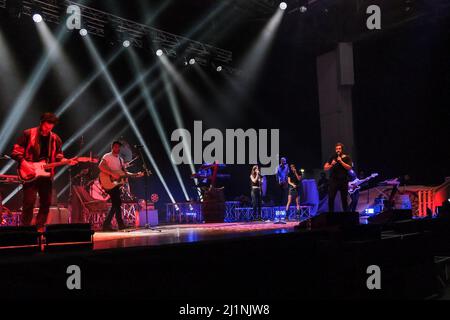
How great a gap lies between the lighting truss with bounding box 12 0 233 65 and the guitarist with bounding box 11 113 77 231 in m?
6.36

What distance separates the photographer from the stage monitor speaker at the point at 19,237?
349cm

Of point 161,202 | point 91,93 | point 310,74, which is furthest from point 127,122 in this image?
point 310,74

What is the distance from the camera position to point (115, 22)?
11.8m

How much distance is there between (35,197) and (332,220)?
375cm

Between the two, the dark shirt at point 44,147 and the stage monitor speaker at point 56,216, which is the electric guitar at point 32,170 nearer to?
the dark shirt at point 44,147

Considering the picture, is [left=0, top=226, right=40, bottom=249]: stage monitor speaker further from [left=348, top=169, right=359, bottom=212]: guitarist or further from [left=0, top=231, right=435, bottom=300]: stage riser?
[left=348, top=169, right=359, bottom=212]: guitarist

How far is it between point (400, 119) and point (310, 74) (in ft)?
12.4

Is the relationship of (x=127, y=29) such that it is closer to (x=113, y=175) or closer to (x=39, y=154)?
(x=113, y=175)

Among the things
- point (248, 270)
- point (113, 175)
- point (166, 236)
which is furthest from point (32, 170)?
point (248, 270)

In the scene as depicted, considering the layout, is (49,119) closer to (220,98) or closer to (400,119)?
(220,98)

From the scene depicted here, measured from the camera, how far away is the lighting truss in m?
10.6

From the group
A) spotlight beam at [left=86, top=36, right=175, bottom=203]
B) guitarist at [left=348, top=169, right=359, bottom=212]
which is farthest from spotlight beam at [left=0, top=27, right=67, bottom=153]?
guitarist at [left=348, top=169, right=359, bottom=212]

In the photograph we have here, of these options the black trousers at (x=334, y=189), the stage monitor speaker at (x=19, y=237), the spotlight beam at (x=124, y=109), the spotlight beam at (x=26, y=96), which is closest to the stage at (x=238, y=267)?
the stage monitor speaker at (x=19, y=237)

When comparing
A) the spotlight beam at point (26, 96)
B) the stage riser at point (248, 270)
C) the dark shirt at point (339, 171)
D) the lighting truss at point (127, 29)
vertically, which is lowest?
the stage riser at point (248, 270)
